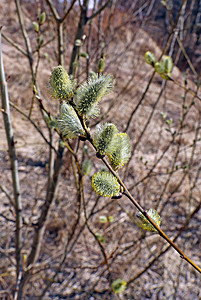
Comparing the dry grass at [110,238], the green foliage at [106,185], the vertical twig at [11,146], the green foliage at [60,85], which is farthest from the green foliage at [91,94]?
the dry grass at [110,238]

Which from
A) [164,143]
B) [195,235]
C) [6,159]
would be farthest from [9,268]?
[164,143]

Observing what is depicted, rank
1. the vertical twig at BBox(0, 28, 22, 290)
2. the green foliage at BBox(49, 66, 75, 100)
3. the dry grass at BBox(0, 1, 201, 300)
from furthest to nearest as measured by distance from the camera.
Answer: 1. the dry grass at BBox(0, 1, 201, 300)
2. the vertical twig at BBox(0, 28, 22, 290)
3. the green foliage at BBox(49, 66, 75, 100)

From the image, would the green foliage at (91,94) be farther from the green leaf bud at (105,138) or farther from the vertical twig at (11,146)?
the vertical twig at (11,146)

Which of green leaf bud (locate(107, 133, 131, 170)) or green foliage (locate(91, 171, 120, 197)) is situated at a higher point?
green leaf bud (locate(107, 133, 131, 170))

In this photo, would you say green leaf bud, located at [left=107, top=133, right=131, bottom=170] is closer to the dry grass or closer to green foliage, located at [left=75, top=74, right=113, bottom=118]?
green foliage, located at [left=75, top=74, right=113, bottom=118]

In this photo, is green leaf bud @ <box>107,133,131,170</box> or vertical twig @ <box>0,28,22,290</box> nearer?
green leaf bud @ <box>107,133,131,170</box>

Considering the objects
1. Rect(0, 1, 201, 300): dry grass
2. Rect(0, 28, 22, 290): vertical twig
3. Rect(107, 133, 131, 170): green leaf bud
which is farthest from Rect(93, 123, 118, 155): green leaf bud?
Rect(0, 1, 201, 300): dry grass

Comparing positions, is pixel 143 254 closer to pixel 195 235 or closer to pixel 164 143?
pixel 195 235

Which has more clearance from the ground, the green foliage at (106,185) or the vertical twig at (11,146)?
the vertical twig at (11,146)
